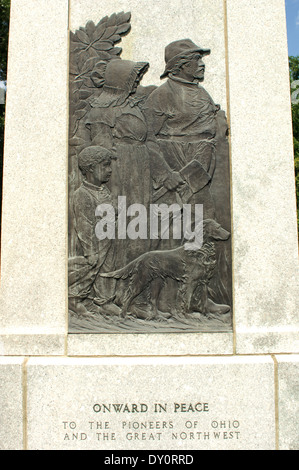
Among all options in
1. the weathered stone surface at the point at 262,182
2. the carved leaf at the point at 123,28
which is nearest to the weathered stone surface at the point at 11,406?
the weathered stone surface at the point at 262,182

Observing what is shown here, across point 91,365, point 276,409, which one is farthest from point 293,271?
point 91,365

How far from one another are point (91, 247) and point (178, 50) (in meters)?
2.51

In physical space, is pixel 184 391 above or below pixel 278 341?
below

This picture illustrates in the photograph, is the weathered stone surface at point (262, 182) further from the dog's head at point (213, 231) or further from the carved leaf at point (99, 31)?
the carved leaf at point (99, 31)

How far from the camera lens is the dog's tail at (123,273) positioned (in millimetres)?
4973

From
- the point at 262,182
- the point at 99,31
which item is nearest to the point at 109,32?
the point at 99,31

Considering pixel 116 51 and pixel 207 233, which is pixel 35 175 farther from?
pixel 207 233

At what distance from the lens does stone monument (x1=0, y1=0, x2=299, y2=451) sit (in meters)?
4.80

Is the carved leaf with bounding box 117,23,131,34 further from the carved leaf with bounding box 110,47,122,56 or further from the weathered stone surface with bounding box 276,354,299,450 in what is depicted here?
the weathered stone surface with bounding box 276,354,299,450

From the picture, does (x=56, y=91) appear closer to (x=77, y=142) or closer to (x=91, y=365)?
(x=77, y=142)

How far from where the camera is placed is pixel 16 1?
520 centimetres

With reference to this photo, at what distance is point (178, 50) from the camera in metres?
5.06
